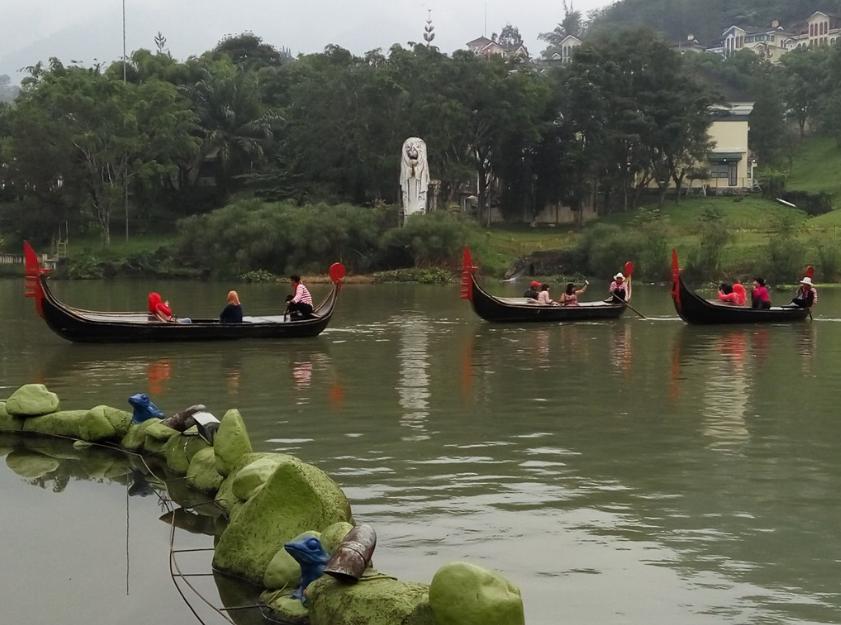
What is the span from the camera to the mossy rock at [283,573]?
6926mm

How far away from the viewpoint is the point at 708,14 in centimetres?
12838

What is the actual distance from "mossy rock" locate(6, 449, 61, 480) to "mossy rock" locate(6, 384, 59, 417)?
686 mm

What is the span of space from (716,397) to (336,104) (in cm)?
4256

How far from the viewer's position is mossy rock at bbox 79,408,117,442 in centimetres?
1133

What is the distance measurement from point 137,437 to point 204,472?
182 centimetres

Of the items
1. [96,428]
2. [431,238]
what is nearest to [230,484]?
[96,428]

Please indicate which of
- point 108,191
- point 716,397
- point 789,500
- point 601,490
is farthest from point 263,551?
point 108,191

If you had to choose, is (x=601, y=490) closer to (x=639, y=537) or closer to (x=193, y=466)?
(x=639, y=537)

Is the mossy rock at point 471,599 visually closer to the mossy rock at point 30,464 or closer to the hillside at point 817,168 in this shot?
the mossy rock at point 30,464

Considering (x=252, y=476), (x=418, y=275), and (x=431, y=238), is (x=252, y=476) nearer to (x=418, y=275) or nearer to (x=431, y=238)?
(x=418, y=275)

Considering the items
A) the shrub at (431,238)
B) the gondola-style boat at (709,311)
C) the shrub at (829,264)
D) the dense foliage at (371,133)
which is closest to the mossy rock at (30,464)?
the gondola-style boat at (709,311)

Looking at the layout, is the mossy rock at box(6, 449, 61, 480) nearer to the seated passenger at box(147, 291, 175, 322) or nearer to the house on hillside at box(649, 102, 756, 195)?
the seated passenger at box(147, 291, 175, 322)

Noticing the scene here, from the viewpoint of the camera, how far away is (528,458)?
1054cm

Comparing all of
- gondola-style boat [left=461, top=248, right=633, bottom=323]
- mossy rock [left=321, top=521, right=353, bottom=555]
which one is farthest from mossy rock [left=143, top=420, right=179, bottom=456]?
gondola-style boat [left=461, top=248, right=633, bottom=323]
